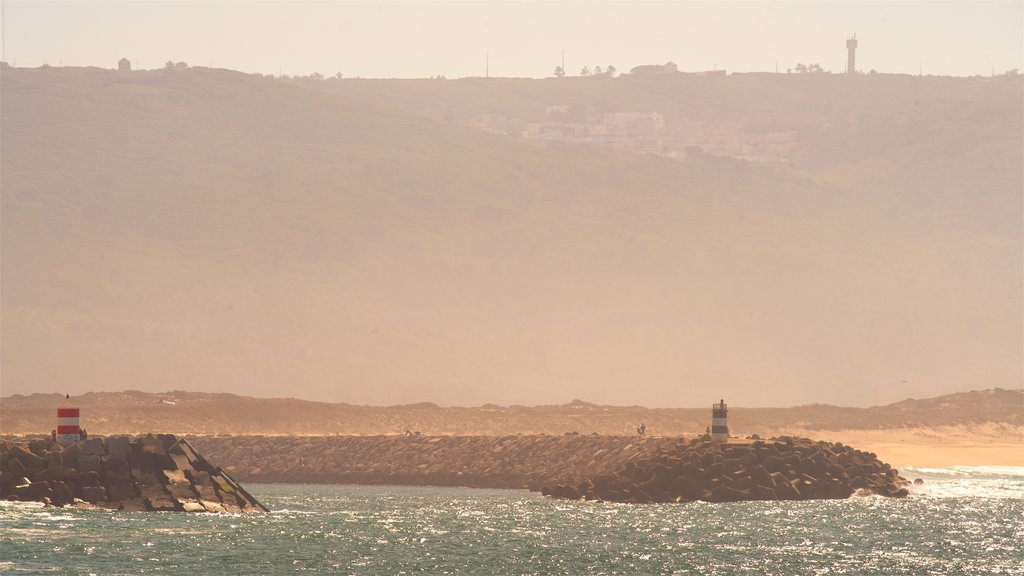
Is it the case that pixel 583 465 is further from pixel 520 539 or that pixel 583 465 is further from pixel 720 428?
pixel 520 539

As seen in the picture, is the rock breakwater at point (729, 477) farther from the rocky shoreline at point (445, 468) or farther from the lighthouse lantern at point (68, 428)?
the lighthouse lantern at point (68, 428)

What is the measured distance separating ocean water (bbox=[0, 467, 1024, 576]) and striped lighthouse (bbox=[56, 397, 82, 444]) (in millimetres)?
2671

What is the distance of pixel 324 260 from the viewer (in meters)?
191

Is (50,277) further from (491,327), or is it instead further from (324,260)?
(491,327)

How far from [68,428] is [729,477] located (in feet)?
72.8

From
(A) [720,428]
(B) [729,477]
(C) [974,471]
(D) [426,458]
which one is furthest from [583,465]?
(C) [974,471]

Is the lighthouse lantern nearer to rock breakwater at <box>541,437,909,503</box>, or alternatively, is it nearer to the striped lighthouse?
the striped lighthouse

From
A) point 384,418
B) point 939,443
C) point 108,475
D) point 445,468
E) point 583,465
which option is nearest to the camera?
point 108,475

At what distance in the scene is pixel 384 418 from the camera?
93.3 m

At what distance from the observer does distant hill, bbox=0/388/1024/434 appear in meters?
87.9

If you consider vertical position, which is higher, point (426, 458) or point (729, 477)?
point (426, 458)

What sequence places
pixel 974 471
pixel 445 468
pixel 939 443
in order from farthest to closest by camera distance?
pixel 939 443 → pixel 974 471 → pixel 445 468

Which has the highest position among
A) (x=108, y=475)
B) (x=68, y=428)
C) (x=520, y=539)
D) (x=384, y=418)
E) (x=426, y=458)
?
(x=384, y=418)

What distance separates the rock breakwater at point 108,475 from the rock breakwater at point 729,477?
1593 centimetres
